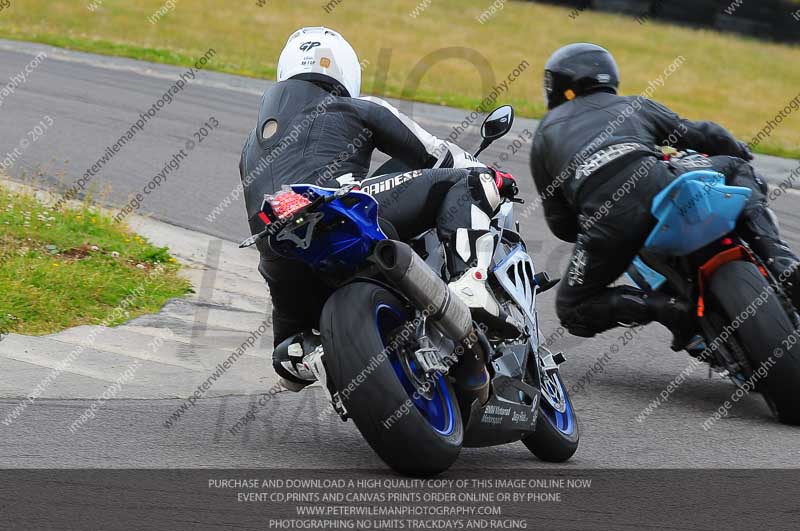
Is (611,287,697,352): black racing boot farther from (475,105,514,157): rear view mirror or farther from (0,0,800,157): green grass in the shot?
(0,0,800,157): green grass

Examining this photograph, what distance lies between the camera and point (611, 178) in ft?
19.7

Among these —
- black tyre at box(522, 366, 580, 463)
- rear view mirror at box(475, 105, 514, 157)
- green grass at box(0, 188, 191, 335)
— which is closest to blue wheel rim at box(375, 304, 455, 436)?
black tyre at box(522, 366, 580, 463)

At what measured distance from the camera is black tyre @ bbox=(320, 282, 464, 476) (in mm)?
4164

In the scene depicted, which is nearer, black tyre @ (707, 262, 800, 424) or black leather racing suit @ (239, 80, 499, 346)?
black leather racing suit @ (239, 80, 499, 346)

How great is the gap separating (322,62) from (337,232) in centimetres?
108

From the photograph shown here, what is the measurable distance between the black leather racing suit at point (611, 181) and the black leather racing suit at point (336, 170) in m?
1.13

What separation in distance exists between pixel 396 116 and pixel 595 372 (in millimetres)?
2344

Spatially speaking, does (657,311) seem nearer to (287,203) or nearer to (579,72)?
(579,72)

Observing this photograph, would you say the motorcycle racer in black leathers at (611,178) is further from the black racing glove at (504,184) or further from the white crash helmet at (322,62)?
the white crash helmet at (322,62)

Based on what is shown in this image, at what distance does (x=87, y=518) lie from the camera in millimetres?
3783

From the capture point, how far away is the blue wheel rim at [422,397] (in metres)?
4.33

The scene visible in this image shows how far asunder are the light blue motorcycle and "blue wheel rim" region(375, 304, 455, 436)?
1.80 m

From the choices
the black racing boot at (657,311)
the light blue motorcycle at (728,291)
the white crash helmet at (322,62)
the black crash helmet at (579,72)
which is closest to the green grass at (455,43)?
the black crash helmet at (579,72)

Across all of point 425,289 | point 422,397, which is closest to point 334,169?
point 425,289
